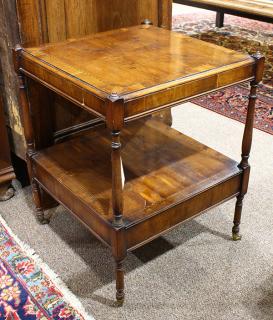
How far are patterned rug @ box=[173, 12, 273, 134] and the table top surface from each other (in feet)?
2.64

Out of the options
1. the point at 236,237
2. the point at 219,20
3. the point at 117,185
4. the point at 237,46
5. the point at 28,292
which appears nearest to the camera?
the point at 117,185

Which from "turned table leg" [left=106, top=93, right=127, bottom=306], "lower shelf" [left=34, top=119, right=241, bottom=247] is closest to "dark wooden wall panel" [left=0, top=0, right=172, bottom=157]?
"lower shelf" [left=34, top=119, right=241, bottom=247]

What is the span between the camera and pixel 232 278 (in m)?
1.54

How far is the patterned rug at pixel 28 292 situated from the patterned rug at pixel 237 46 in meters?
1.20

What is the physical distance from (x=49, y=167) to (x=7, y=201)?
0.48 metres

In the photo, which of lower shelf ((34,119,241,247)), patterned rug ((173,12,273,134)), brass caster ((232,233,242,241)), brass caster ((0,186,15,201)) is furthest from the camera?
patterned rug ((173,12,273,134))

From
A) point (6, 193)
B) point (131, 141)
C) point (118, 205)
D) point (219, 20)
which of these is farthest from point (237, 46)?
point (118, 205)

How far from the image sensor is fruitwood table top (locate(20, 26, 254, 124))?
46.3 inches

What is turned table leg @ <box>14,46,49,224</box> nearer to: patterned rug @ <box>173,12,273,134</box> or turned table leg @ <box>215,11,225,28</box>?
patterned rug @ <box>173,12,273,134</box>

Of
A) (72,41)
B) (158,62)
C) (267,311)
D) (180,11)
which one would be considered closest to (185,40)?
(158,62)

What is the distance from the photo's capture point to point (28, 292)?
1.48 meters

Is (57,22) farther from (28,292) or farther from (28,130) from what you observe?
(28,292)

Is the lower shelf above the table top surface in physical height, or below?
below

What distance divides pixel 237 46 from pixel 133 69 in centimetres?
282
